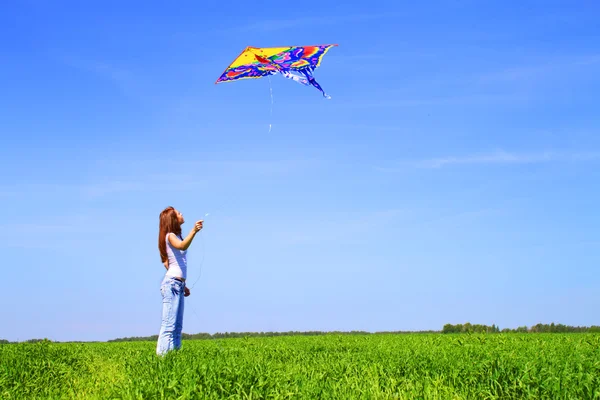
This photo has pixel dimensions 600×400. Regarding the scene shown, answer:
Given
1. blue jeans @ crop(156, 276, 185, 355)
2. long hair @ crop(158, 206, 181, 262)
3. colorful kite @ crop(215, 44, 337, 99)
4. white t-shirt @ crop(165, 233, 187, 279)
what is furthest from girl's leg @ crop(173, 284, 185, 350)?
colorful kite @ crop(215, 44, 337, 99)

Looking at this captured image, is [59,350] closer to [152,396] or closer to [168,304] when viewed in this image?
[168,304]

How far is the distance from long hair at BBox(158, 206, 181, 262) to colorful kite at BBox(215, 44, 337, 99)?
2990 mm

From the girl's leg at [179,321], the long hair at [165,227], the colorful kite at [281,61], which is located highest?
the colorful kite at [281,61]

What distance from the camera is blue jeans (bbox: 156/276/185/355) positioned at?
873 cm

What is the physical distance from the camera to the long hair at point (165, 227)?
912 centimetres

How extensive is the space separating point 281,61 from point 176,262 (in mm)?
4112

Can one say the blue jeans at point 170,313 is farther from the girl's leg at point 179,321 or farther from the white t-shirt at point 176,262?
the white t-shirt at point 176,262

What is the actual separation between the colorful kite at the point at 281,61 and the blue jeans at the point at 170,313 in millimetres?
4128

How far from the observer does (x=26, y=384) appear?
10.1 m

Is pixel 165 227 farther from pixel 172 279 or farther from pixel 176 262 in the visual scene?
pixel 172 279

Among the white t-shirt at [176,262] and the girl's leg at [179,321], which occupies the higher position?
the white t-shirt at [176,262]

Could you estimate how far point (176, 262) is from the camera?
8.93 meters

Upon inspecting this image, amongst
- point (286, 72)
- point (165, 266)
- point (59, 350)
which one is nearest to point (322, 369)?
point (165, 266)

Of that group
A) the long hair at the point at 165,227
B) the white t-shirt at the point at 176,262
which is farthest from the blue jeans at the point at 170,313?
the long hair at the point at 165,227
